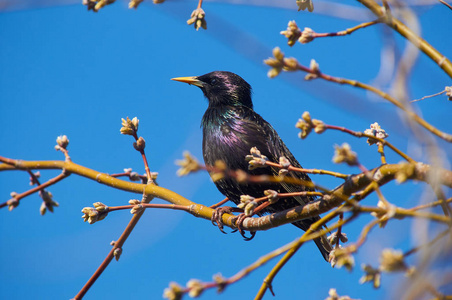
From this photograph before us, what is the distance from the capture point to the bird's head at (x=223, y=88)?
184 inches

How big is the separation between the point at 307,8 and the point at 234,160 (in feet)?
5.44

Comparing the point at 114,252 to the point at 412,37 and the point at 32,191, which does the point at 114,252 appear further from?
the point at 412,37

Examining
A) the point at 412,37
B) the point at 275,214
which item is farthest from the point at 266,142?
the point at 412,37

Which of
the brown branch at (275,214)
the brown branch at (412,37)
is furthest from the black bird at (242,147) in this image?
the brown branch at (412,37)

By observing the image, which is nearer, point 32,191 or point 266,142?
point 32,191

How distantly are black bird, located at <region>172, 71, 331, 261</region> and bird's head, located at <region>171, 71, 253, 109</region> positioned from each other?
0.04 meters

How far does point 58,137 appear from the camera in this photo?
273 cm

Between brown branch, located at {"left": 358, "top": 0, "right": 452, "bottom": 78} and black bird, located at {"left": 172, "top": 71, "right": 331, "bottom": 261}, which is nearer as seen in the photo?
brown branch, located at {"left": 358, "top": 0, "right": 452, "bottom": 78}

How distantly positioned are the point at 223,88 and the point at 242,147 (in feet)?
3.49

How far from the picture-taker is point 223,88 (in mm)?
4809

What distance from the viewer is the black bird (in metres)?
3.85

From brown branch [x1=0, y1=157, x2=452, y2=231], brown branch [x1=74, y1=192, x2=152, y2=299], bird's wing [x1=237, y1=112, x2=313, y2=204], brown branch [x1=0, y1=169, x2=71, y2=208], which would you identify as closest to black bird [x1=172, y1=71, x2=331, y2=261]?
bird's wing [x1=237, y1=112, x2=313, y2=204]

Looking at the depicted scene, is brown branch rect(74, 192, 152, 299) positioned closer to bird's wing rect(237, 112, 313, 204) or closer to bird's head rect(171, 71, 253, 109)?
bird's wing rect(237, 112, 313, 204)

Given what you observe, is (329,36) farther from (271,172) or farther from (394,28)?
(271,172)
